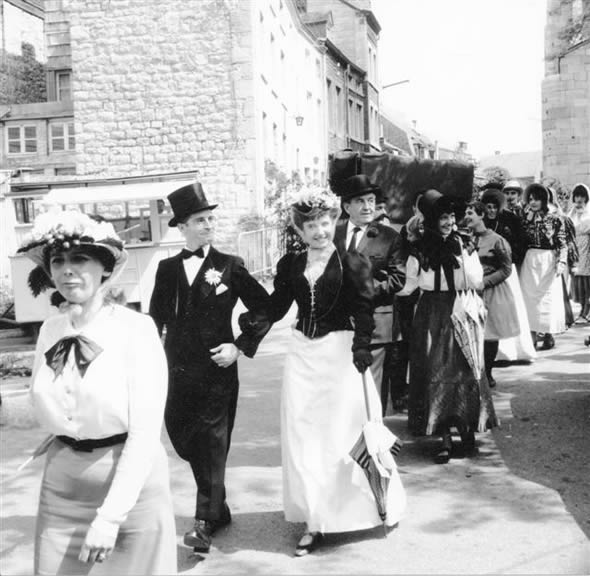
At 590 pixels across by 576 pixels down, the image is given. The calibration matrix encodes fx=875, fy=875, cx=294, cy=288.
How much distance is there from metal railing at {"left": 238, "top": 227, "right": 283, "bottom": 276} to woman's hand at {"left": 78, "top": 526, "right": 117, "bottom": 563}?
17666 millimetres

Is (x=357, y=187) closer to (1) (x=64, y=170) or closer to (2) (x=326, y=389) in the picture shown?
(2) (x=326, y=389)

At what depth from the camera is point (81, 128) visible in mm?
24125

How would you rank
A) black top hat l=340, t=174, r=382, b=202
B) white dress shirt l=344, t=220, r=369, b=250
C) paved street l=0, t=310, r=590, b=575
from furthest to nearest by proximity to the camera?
white dress shirt l=344, t=220, r=369, b=250
black top hat l=340, t=174, r=382, b=202
paved street l=0, t=310, r=590, b=575

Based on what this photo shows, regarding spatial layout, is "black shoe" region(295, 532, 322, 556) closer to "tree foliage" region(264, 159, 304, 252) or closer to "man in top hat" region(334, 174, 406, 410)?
"man in top hat" region(334, 174, 406, 410)

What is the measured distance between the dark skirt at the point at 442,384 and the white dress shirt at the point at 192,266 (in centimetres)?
216

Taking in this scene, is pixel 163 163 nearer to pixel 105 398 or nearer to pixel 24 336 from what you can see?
pixel 24 336

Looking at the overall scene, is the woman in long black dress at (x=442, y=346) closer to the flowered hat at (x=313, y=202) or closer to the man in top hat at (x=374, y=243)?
the man in top hat at (x=374, y=243)

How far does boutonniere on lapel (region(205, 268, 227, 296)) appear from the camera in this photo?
4.84 meters

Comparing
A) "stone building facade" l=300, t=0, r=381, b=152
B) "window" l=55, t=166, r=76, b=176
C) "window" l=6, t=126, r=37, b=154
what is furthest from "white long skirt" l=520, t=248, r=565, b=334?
"stone building facade" l=300, t=0, r=381, b=152

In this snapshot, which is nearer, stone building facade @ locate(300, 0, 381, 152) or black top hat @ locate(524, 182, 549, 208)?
black top hat @ locate(524, 182, 549, 208)

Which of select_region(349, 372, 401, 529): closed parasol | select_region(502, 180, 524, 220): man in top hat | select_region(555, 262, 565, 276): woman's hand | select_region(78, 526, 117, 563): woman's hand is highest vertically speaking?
select_region(502, 180, 524, 220): man in top hat

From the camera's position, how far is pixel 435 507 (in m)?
5.31

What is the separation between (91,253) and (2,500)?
3262 mm

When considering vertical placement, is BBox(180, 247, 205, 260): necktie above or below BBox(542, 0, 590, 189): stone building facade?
below
